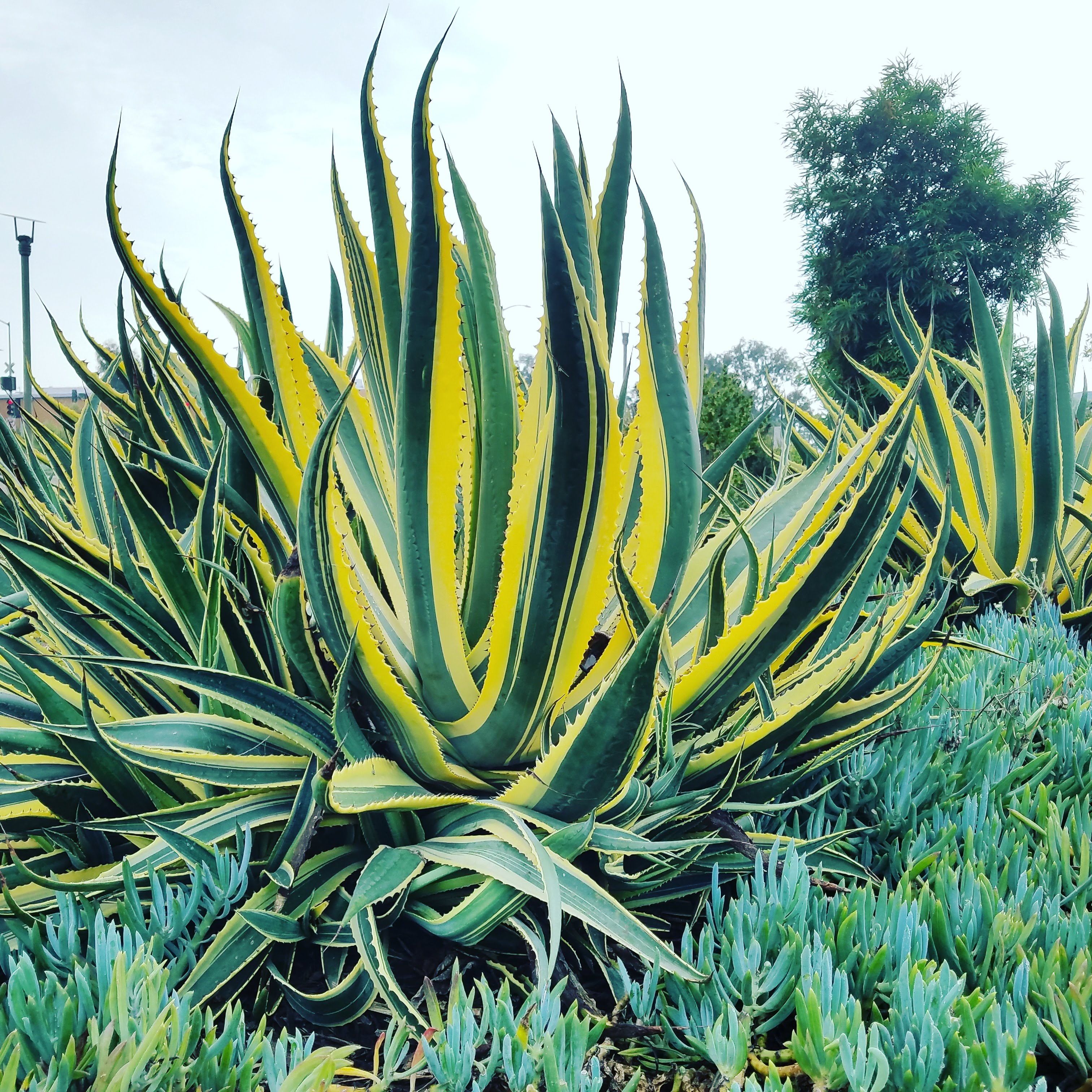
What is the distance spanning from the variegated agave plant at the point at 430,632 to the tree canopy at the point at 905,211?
12.2m

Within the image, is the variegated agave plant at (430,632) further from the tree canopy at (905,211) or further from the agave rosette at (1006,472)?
the tree canopy at (905,211)

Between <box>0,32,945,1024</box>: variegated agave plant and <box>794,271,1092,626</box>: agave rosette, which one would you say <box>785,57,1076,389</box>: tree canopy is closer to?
<box>794,271,1092,626</box>: agave rosette

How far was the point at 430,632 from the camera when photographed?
3.14ft

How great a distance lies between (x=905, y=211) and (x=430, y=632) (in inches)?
576

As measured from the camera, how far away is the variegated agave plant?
84 centimetres

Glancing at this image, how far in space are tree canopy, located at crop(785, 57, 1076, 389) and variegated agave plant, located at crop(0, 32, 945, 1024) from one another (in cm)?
1216

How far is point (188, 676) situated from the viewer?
0.91 m

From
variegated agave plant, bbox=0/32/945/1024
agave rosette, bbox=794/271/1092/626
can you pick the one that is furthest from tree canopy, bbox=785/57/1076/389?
variegated agave plant, bbox=0/32/945/1024

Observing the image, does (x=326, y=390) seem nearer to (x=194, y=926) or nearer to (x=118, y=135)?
(x=118, y=135)

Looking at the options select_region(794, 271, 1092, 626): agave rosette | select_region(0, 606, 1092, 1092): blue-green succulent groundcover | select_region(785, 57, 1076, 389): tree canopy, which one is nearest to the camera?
select_region(0, 606, 1092, 1092): blue-green succulent groundcover

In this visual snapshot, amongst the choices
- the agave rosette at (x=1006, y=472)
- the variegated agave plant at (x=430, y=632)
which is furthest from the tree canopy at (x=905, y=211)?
the variegated agave plant at (x=430, y=632)

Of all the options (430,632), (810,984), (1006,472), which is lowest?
(810,984)

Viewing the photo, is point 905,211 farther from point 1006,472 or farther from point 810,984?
point 810,984

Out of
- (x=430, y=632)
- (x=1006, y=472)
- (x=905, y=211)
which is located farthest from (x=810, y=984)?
(x=905, y=211)
